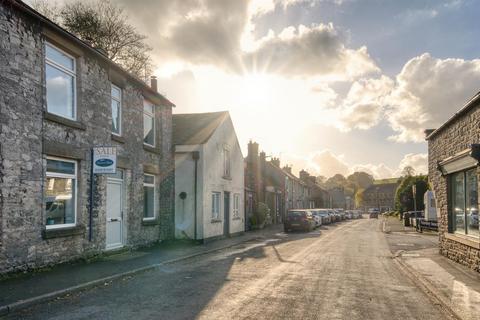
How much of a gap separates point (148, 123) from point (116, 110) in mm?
2935

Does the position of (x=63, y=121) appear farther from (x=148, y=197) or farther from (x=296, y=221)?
(x=296, y=221)

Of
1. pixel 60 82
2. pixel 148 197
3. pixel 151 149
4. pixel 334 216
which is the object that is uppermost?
pixel 60 82

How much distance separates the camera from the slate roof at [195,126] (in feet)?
67.1

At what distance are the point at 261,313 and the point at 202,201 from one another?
1305 centimetres

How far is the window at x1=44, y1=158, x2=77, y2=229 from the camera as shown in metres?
11.1

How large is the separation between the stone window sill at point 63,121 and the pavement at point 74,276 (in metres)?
3.81

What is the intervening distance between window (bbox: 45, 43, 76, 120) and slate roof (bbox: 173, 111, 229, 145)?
808 centimetres

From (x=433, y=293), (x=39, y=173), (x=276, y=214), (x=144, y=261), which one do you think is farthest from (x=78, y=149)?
(x=276, y=214)

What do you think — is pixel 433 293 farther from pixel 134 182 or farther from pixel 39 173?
pixel 134 182

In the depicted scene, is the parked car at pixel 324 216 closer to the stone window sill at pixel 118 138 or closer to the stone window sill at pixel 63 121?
the stone window sill at pixel 118 138

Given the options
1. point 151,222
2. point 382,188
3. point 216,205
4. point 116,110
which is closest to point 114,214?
point 151,222

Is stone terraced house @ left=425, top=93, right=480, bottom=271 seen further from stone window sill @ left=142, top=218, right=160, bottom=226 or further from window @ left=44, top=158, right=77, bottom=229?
Result: stone window sill @ left=142, top=218, right=160, bottom=226

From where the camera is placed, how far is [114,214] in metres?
14.6

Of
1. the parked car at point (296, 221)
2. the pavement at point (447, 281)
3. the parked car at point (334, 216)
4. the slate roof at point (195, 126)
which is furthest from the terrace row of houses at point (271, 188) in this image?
the pavement at point (447, 281)
